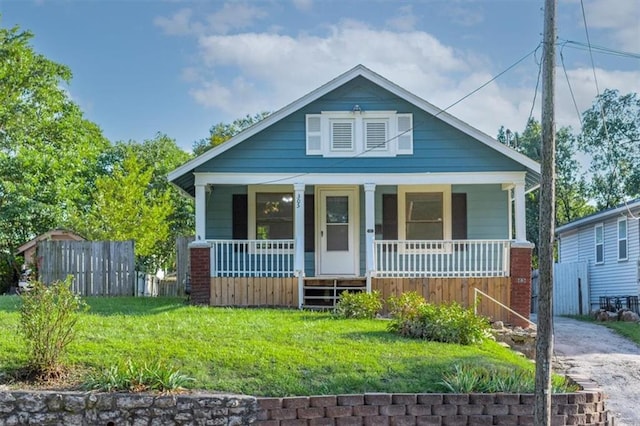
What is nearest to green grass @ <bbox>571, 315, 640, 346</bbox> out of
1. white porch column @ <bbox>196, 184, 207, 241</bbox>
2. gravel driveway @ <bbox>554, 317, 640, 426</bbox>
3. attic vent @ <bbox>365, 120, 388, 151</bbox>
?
gravel driveway @ <bbox>554, 317, 640, 426</bbox>

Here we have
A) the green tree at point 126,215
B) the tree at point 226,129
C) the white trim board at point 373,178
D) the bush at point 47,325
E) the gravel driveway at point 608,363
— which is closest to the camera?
the bush at point 47,325

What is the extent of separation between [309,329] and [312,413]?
2945mm

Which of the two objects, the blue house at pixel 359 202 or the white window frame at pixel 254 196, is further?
the white window frame at pixel 254 196

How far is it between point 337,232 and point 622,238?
9551 mm

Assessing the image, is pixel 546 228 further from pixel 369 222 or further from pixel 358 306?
pixel 369 222

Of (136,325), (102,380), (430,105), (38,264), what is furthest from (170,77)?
(102,380)

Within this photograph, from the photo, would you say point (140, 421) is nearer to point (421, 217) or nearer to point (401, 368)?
point (401, 368)

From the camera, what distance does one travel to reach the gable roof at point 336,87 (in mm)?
13102

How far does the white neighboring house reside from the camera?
18.0m

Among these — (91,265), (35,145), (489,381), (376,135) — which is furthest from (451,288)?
(35,145)

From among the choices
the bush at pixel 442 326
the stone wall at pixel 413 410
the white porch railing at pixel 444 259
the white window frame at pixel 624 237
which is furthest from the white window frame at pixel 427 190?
the stone wall at pixel 413 410

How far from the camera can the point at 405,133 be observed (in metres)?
13.6

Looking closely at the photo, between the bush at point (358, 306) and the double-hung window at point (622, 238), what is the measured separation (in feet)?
34.9

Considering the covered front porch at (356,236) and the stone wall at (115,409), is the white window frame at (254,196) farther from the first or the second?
the stone wall at (115,409)
